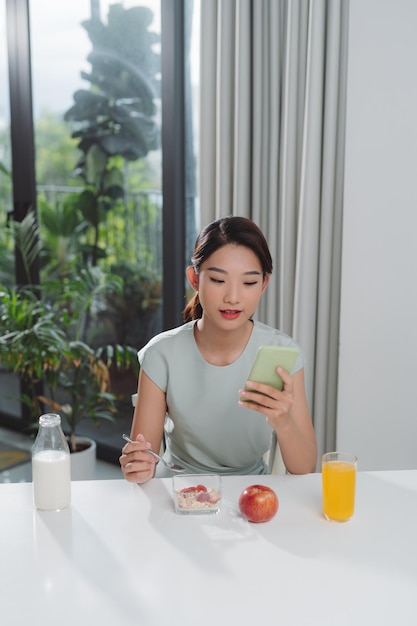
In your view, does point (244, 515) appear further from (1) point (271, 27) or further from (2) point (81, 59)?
(2) point (81, 59)

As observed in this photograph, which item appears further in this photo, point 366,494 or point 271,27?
point 271,27

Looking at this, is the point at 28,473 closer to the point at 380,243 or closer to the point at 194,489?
the point at 380,243

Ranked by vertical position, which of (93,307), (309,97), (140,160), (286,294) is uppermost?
(309,97)

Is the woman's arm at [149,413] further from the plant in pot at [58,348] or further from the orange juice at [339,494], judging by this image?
the plant in pot at [58,348]

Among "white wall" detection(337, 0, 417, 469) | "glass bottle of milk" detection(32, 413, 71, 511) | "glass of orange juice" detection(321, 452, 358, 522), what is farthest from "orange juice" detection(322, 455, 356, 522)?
"white wall" detection(337, 0, 417, 469)

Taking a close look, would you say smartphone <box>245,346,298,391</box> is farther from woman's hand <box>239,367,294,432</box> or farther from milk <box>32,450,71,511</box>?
milk <box>32,450,71,511</box>

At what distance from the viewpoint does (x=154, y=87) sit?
2975 millimetres

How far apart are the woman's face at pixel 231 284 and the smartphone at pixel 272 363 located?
0.77 ft

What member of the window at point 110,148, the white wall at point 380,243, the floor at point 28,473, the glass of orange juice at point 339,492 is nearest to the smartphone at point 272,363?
the glass of orange juice at point 339,492

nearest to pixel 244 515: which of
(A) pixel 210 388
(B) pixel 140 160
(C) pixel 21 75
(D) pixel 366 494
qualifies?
(D) pixel 366 494

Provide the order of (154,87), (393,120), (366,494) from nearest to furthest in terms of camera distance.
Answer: (366,494) → (393,120) → (154,87)

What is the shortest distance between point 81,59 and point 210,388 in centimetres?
215

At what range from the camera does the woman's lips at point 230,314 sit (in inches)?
59.2

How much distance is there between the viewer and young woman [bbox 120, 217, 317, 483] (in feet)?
4.95
